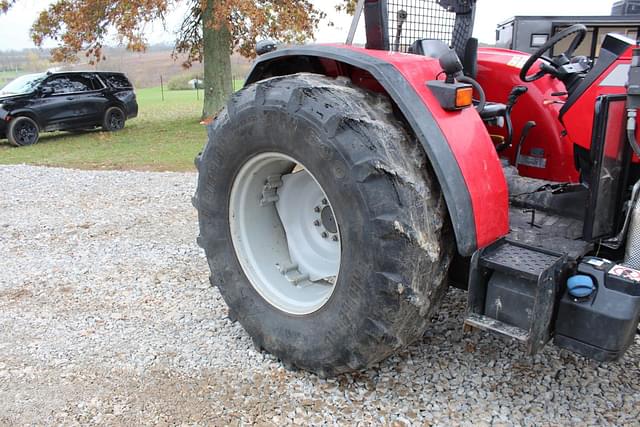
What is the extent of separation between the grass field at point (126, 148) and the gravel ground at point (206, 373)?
17.2 ft

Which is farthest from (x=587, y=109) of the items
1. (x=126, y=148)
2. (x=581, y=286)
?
(x=126, y=148)

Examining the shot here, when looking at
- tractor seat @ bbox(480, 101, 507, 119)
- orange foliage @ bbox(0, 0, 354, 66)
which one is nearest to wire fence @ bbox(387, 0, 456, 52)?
tractor seat @ bbox(480, 101, 507, 119)

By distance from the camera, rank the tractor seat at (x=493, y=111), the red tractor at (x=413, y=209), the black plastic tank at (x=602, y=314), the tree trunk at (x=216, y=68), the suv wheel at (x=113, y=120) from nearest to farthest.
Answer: the black plastic tank at (x=602, y=314), the red tractor at (x=413, y=209), the tractor seat at (x=493, y=111), the tree trunk at (x=216, y=68), the suv wheel at (x=113, y=120)

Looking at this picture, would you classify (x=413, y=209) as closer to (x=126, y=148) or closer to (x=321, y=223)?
(x=321, y=223)

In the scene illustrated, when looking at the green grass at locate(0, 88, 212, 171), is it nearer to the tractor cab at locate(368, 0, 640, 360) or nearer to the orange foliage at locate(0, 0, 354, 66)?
the orange foliage at locate(0, 0, 354, 66)

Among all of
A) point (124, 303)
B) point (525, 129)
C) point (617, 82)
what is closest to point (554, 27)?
point (525, 129)

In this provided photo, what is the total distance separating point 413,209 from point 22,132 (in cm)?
1227

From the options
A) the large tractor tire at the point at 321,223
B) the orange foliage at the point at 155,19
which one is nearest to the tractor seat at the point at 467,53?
the large tractor tire at the point at 321,223

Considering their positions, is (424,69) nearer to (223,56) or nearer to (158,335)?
(158,335)

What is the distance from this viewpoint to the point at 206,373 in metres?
2.60

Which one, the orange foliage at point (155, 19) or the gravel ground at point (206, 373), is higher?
the orange foliage at point (155, 19)

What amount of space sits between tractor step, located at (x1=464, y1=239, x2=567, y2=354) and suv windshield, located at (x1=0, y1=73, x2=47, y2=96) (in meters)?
12.7

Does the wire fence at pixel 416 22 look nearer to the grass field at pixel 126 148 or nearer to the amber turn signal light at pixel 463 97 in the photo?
the amber turn signal light at pixel 463 97

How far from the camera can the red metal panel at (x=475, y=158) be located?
2014mm
